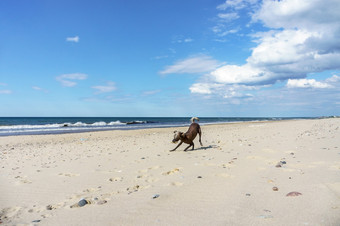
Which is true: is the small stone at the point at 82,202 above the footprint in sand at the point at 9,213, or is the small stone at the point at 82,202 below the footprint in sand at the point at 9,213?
above

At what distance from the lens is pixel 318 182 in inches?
173

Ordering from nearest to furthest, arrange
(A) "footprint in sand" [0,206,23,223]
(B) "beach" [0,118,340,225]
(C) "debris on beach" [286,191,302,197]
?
(B) "beach" [0,118,340,225]
(A) "footprint in sand" [0,206,23,223]
(C) "debris on beach" [286,191,302,197]

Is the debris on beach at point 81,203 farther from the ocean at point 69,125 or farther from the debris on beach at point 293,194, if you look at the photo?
the ocean at point 69,125

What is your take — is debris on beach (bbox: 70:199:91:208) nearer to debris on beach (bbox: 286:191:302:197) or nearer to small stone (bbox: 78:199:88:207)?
small stone (bbox: 78:199:88:207)

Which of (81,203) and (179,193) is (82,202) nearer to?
(81,203)

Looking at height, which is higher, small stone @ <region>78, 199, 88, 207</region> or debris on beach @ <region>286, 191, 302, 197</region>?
debris on beach @ <region>286, 191, 302, 197</region>

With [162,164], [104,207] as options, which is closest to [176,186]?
[104,207]

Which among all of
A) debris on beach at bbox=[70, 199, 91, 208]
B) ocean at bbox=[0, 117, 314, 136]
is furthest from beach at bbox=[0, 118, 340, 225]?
ocean at bbox=[0, 117, 314, 136]

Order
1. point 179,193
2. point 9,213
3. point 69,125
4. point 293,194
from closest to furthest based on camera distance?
1. point 9,213
2. point 293,194
3. point 179,193
4. point 69,125

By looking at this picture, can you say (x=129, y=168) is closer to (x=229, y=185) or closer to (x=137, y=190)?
(x=137, y=190)

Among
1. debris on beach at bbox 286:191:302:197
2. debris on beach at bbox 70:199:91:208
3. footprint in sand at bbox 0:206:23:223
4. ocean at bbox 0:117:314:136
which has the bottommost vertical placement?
footprint in sand at bbox 0:206:23:223

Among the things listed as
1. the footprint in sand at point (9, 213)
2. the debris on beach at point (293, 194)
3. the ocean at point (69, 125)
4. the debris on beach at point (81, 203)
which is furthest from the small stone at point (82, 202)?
the ocean at point (69, 125)

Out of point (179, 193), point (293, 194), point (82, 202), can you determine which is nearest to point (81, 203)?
point (82, 202)

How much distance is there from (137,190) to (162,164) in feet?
7.80
